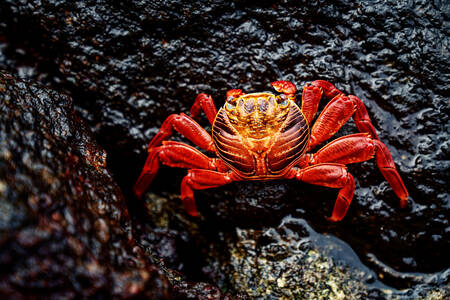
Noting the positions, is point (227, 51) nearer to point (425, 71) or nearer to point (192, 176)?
point (192, 176)

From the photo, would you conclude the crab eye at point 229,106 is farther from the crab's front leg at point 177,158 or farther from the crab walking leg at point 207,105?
the crab's front leg at point 177,158

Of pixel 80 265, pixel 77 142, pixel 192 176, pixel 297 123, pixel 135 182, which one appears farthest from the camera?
pixel 135 182

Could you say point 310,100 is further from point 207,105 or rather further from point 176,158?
point 176,158

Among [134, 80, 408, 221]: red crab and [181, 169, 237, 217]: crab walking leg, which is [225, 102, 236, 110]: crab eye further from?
[181, 169, 237, 217]: crab walking leg

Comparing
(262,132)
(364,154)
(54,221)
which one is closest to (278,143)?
(262,132)

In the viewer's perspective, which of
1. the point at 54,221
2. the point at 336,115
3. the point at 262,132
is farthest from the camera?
the point at 336,115

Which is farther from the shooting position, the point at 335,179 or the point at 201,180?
the point at 201,180

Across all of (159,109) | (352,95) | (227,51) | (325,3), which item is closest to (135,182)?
(159,109)
